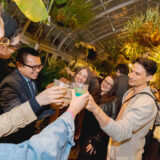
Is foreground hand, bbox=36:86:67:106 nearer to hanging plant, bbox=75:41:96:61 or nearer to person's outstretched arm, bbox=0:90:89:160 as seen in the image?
person's outstretched arm, bbox=0:90:89:160

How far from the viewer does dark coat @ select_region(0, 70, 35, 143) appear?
149 centimetres

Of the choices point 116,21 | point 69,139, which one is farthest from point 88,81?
point 116,21

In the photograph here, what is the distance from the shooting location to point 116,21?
39.2 feet

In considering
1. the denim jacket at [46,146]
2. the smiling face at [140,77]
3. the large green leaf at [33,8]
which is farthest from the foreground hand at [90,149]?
the large green leaf at [33,8]

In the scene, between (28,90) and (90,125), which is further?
(90,125)

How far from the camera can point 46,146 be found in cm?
57

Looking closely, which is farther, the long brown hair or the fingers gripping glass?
the long brown hair

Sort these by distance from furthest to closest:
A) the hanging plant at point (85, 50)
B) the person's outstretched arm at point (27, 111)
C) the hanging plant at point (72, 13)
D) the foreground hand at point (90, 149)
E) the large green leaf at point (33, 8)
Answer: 1. the hanging plant at point (85, 50)
2. the hanging plant at point (72, 13)
3. the foreground hand at point (90, 149)
4. the large green leaf at point (33, 8)
5. the person's outstretched arm at point (27, 111)

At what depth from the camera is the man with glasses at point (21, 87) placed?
1503 millimetres

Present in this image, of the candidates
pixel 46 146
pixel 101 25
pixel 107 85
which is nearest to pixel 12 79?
pixel 46 146

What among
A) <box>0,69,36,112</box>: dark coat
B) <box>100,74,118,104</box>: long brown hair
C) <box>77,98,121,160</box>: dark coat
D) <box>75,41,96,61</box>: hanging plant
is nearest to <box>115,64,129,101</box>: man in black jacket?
<box>100,74,118,104</box>: long brown hair

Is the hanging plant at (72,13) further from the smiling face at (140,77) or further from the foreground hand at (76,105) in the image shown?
the foreground hand at (76,105)

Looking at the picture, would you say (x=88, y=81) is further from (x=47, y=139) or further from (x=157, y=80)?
(x=47, y=139)

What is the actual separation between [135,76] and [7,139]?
1662 mm
